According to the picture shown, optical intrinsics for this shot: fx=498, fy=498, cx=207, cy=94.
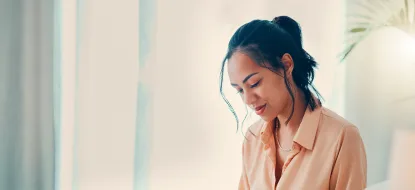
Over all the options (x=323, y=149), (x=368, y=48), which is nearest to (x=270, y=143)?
(x=323, y=149)

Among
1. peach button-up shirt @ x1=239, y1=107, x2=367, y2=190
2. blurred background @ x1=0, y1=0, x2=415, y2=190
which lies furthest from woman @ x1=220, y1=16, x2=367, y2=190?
blurred background @ x1=0, y1=0, x2=415, y2=190

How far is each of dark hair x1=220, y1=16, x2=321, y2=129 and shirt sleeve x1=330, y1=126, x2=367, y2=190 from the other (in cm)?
13

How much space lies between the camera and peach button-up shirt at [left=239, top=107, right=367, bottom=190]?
1199mm

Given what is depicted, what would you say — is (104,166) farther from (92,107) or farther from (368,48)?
(368,48)

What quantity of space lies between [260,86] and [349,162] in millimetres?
293

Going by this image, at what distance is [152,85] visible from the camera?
1.91 m

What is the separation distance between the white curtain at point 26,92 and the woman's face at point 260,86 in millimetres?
790

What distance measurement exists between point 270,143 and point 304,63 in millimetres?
249

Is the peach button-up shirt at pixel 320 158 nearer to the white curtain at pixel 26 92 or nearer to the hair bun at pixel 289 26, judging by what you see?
the hair bun at pixel 289 26

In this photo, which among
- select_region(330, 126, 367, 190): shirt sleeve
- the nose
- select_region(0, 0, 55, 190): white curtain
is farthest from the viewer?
select_region(0, 0, 55, 190): white curtain

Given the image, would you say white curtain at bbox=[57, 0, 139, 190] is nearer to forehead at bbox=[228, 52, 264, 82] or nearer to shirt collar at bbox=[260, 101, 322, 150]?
forehead at bbox=[228, 52, 264, 82]

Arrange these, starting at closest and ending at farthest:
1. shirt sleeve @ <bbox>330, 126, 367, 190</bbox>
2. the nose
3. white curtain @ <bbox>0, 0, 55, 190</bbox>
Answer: shirt sleeve @ <bbox>330, 126, 367, 190</bbox> → the nose → white curtain @ <bbox>0, 0, 55, 190</bbox>

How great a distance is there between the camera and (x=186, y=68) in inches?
76.9

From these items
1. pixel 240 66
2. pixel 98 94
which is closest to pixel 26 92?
pixel 98 94
